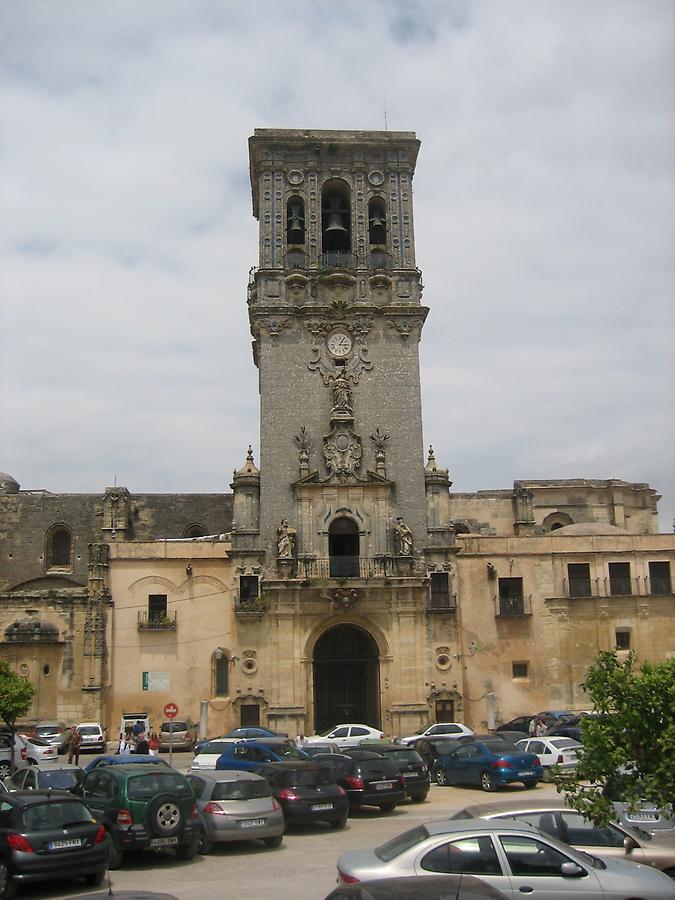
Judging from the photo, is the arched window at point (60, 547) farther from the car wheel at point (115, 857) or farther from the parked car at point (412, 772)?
the car wheel at point (115, 857)

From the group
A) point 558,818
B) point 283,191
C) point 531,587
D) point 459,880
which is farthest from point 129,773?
point 283,191

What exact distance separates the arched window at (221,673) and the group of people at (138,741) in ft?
9.10

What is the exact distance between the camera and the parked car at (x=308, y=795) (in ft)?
55.7

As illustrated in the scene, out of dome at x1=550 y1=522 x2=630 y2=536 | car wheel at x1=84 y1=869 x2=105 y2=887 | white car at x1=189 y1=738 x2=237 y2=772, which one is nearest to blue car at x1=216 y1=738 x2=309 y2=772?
white car at x1=189 y1=738 x2=237 y2=772

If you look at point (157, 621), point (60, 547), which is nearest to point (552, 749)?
point (157, 621)

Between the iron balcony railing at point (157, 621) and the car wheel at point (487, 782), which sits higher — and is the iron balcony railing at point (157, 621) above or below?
above

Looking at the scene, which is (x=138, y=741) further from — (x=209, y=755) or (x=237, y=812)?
(x=237, y=812)

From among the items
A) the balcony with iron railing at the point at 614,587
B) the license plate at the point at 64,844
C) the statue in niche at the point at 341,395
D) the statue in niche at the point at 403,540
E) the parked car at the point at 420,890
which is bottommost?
the license plate at the point at 64,844

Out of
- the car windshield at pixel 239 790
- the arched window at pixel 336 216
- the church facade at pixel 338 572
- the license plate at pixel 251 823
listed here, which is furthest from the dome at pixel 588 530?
the license plate at pixel 251 823

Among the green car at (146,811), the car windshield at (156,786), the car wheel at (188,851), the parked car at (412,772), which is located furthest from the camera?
the parked car at (412,772)

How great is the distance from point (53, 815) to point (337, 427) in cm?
2480

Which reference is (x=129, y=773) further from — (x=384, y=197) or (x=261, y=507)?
(x=384, y=197)

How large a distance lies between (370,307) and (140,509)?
49.2ft

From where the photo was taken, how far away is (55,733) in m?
33.2
